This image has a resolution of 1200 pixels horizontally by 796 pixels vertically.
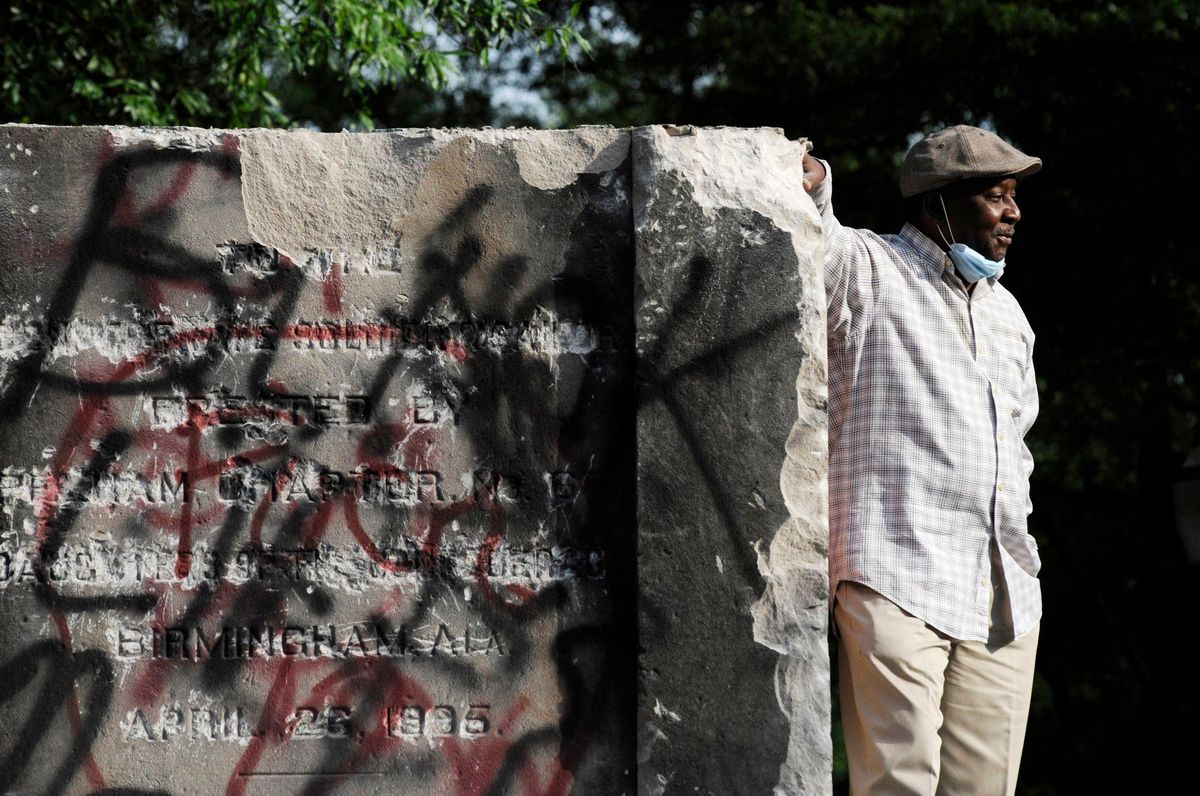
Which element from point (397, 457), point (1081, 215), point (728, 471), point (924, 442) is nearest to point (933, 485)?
point (924, 442)

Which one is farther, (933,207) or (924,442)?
(933,207)

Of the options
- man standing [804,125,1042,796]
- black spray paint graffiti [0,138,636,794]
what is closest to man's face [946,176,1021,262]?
man standing [804,125,1042,796]

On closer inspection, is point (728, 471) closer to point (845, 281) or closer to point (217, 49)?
point (845, 281)

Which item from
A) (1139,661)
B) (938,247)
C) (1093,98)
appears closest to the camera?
(938,247)

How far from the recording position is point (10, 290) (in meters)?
3.06

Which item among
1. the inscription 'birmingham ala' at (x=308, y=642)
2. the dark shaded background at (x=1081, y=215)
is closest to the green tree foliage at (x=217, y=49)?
the dark shaded background at (x=1081, y=215)

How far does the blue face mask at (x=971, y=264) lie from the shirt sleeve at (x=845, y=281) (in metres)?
0.21

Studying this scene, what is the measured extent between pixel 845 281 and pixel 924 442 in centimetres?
43

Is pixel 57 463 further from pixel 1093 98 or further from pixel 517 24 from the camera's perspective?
pixel 1093 98

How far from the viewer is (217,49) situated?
259 inches

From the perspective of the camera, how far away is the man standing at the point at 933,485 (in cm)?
298

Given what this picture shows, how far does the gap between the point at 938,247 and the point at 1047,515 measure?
551cm

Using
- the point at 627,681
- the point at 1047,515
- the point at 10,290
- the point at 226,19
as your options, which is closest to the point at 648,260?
the point at 627,681

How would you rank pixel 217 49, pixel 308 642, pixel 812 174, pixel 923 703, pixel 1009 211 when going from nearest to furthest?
pixel 923 703 → pixel 308 642 → pixel 812 174 → pixel 1009 211 → pixel 217 49
